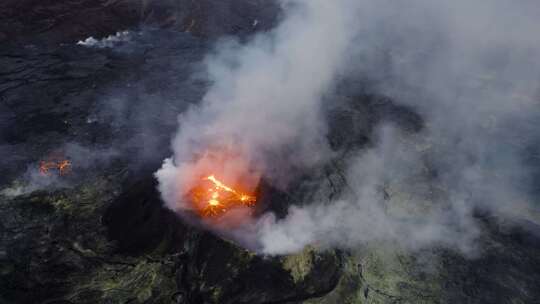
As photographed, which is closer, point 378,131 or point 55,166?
point 55,166

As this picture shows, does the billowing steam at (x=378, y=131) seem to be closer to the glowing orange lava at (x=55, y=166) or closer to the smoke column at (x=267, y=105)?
the smoke column at (x=267, y=105)

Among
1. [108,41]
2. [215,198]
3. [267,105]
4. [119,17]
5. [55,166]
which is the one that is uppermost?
[267,105]

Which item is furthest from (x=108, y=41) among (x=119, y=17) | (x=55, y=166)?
(x=55, y=166)

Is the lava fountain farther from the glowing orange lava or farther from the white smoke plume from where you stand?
the white smoke plume

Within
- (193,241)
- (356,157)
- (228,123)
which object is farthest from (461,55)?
(193,241)

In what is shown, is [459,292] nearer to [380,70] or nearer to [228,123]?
[228,123]

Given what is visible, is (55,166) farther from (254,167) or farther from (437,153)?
(437,153)
